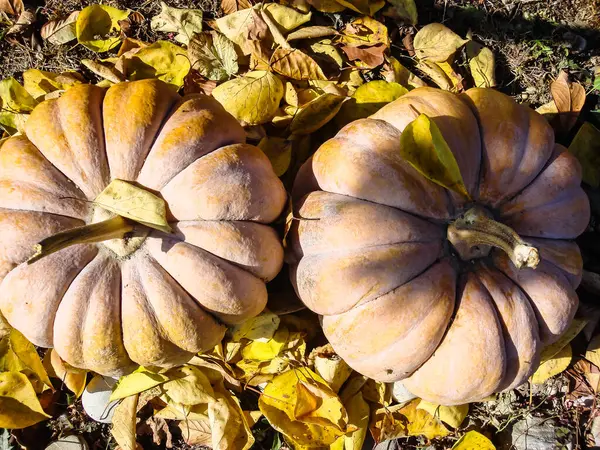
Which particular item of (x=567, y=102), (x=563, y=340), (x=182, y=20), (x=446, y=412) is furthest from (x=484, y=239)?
(x=182, y=20)

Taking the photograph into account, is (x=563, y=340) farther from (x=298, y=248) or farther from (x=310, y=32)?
(x=310, y=32)

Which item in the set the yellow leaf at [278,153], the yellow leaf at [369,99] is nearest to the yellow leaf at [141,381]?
the yellow leaf at [278,153]

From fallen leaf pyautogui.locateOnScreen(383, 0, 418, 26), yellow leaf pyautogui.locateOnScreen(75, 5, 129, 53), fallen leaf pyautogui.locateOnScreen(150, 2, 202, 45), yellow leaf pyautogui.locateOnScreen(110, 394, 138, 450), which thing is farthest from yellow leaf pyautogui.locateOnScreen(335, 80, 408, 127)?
yellow leaf pyautogui.locateOnScreen(110, 394, 138, 450)

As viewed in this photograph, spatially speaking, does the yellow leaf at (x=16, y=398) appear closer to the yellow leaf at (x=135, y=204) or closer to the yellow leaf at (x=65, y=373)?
the yellow leaf at (x=65, y=373)

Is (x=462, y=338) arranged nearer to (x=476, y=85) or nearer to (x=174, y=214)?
(x=174, y=214)

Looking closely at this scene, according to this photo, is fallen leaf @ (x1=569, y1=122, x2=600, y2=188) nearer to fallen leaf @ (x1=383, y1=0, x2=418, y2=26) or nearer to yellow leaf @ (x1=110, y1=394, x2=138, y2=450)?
fallen leaf @ (x1=383, y1=0, x2=418, y2=26)

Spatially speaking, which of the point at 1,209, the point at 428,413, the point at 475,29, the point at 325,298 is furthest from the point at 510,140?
the point at 1,209
